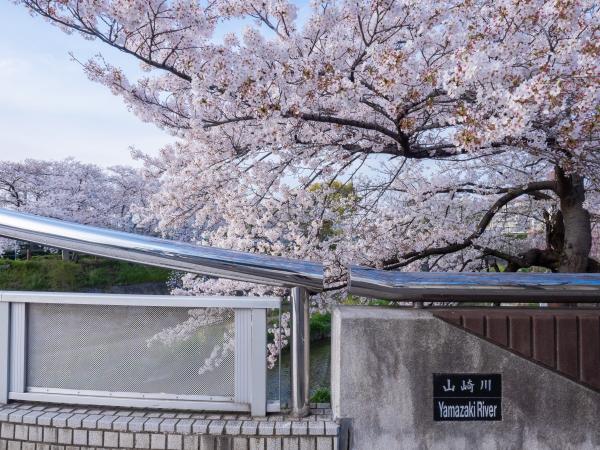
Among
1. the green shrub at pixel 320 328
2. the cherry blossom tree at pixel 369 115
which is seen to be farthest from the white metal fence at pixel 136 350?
the green shrub at pixel 320 328

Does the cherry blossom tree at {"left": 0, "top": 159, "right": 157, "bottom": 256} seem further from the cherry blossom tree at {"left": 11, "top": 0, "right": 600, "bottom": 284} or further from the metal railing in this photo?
the metal railing

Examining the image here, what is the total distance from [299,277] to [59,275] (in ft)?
76.7

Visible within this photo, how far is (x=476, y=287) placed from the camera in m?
3.23

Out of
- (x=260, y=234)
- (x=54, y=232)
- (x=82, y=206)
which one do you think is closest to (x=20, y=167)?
(x=82, y=206)

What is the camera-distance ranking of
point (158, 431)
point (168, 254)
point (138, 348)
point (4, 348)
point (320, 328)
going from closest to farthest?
point (158, 431)
point (168, 254)
point (138, 348)
point (4, 348)
point (320, 328)

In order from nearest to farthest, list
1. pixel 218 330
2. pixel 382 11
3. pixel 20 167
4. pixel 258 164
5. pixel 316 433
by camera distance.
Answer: pixel 316 433
pixel 218 330
pixel 382 11
pixel 258 164
pixel 20 167

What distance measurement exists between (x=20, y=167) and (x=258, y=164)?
97.3ft

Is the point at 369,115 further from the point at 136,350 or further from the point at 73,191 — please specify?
the point at 73,191

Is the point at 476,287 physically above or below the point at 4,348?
above

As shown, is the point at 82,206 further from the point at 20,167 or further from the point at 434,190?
the point at 434,190

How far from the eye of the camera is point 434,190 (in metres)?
7.26

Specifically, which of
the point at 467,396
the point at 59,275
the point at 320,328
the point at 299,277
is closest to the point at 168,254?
the point at 299,277

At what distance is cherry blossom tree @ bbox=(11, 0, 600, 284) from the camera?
14.6 ft

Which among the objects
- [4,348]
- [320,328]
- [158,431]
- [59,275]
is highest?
[4,348]
